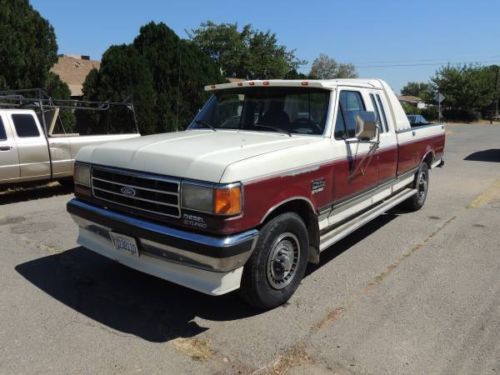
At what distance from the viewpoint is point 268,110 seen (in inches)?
197

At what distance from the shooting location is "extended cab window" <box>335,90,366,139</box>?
4820 mm

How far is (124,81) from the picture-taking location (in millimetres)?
14414

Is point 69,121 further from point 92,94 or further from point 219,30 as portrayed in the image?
point 219,30

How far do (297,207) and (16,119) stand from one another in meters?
6.57

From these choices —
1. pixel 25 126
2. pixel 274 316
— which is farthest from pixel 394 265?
pixel 25 126

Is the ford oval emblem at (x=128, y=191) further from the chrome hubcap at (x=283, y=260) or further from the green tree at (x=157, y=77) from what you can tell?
the green tree at (x=157, y=77)

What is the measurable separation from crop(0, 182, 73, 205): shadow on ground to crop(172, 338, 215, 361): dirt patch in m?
6.48

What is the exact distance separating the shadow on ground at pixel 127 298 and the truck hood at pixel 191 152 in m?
1.25

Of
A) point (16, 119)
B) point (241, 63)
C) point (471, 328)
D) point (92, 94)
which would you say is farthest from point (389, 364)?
point (241, 63)

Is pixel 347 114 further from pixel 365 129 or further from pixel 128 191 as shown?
pixel 128 191

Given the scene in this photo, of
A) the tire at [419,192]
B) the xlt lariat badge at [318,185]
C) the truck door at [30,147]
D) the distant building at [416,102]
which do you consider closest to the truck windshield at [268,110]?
the xlt lariat badge at [318,185]

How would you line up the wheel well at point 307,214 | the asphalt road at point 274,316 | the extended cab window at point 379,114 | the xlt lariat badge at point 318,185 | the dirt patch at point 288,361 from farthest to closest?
the extended cab window at point 379,114, the xlt lariat badge at point 318,185, the wheel well at point 307,214, the asphalt road at point 274,316, the dirt patch at point 288,361

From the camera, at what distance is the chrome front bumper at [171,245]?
3434 mm

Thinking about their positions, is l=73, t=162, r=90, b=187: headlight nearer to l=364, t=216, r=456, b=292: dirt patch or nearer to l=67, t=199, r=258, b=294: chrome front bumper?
l=67, t=199, r=258, b=294: chrome front bumper
